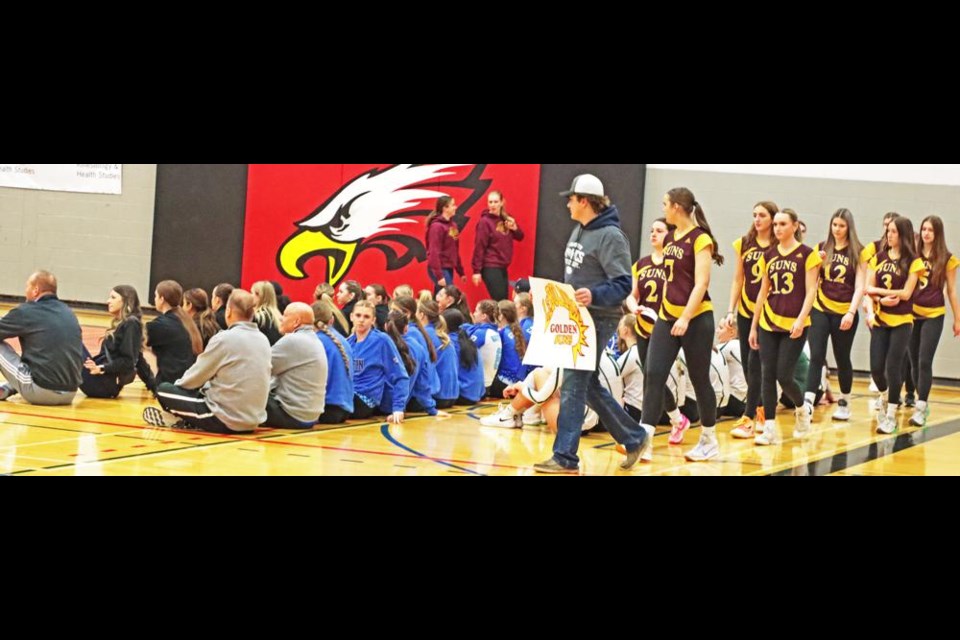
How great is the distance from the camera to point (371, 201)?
15.4 meters

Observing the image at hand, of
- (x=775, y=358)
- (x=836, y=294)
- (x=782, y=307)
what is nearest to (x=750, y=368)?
(x=775, y=358)

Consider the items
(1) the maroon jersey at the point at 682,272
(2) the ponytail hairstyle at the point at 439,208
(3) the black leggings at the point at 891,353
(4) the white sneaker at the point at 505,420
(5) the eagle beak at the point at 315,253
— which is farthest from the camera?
(5) the eagle beak at the point at 315,253

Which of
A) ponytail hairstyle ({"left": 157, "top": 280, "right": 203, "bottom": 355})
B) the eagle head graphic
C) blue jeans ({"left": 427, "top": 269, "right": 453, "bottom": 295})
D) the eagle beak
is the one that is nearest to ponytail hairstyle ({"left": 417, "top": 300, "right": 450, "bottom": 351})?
ponytail hairstyle ({"left": 157, "top": 280, "right": 203, "bottom": 355})

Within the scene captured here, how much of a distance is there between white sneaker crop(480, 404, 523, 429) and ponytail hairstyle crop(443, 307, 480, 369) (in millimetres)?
1072

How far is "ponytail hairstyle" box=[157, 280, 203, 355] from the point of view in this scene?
26.0 ft

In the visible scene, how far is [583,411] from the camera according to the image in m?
6.14

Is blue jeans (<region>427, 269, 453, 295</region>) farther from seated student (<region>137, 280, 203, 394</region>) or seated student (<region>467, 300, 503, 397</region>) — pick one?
seated student (<region>137, 280, 203, 394</region>)

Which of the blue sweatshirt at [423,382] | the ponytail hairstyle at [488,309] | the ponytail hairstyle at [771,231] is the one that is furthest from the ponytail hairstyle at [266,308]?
the ponytail hairstyle at [771,231]

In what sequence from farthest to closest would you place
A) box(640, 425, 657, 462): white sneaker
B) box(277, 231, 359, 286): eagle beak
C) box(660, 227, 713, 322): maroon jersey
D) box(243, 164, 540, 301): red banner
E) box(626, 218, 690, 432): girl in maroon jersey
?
box(277, 231, 359, 286): eagle beak, box(243, 164, 540, 301): red banner, box(626, 218, 690, 432): girl in maroon jersey, box(660, 227, 713, 322): maroon jersey, box(640, 425, 657, 462): white sneaker

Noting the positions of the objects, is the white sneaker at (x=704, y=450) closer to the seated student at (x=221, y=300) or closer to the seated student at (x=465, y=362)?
the seated student at (x=465, y=362)

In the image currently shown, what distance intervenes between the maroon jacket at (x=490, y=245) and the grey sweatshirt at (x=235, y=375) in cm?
737

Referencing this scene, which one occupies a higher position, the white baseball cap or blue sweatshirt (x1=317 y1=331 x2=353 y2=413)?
the white baseball cap

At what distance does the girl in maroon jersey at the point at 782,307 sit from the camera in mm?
7668
